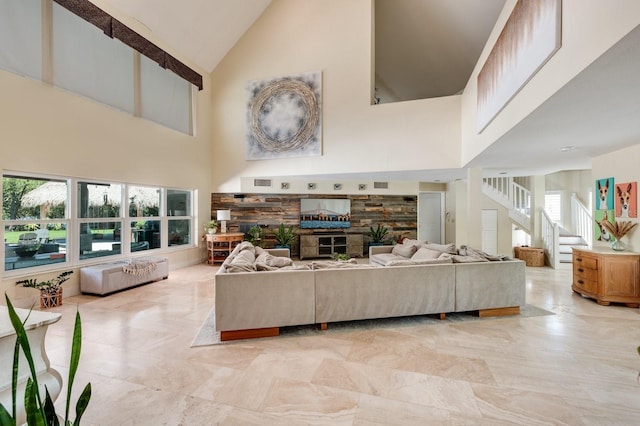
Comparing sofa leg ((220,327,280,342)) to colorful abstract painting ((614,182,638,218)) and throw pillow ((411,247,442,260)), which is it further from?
colorful abstract painting ((614,182,638,218))

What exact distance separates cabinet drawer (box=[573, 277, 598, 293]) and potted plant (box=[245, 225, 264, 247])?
6531mm

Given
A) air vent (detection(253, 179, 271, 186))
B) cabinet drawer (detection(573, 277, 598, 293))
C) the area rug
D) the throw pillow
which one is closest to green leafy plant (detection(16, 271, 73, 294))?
the area rug

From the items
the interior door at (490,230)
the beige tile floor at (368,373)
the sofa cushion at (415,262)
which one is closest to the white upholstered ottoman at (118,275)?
the beige tile floor at (368,373)

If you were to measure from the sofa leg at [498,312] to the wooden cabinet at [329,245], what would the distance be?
15.7 feet

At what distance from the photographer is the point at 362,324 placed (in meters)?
3.54

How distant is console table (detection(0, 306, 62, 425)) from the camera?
1.15m

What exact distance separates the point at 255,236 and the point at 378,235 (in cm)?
350

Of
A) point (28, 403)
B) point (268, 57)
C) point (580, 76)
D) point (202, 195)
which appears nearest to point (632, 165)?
point (580, 76)

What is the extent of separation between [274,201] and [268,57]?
142 inches

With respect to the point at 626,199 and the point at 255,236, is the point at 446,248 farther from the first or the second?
the point at 255,236

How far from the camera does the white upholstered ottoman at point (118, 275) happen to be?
4.60 m

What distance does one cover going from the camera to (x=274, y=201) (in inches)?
325

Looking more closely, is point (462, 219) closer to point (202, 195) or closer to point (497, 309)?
point (497, 309)

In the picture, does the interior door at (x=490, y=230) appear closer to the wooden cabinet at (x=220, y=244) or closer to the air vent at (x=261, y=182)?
the air vent at (x=261, y=182)
